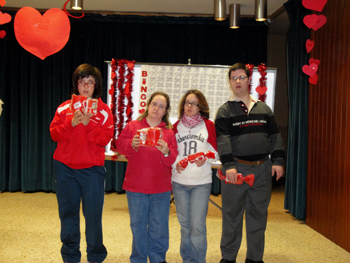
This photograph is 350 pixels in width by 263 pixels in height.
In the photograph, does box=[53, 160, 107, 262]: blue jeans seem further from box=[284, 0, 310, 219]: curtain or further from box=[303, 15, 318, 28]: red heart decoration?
box=[284, 0, 310, 219]: curtain

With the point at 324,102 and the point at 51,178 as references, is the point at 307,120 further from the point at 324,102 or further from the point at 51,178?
the point at 51,178

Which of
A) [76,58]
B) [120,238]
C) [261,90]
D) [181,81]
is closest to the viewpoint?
[120,238]

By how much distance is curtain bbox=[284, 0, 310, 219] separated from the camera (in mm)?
3721

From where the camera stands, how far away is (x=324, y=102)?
332cm

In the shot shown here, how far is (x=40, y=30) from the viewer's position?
245 centimetres

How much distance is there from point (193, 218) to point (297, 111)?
7.56ft

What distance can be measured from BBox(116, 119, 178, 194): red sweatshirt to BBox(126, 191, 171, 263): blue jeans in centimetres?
6

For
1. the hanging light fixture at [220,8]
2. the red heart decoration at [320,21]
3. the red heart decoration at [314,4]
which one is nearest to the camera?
the red heart decoration at [314,4]

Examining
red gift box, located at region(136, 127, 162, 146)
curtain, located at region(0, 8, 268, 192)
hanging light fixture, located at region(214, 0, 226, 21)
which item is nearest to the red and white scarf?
red gift box, located at region(136, 127, 162, 146)

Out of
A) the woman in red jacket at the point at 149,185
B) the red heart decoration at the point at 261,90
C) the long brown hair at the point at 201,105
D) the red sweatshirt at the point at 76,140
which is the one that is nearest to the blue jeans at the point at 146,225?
the woman in red jacket at the point at 149,185

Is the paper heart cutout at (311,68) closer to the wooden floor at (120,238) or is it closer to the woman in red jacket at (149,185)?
the woman in red jacket at (149,185)

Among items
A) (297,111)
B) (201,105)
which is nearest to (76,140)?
(201,105)

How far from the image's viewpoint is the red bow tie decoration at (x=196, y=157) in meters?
2.17

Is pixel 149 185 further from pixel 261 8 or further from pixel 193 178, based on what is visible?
pixel 261 8
